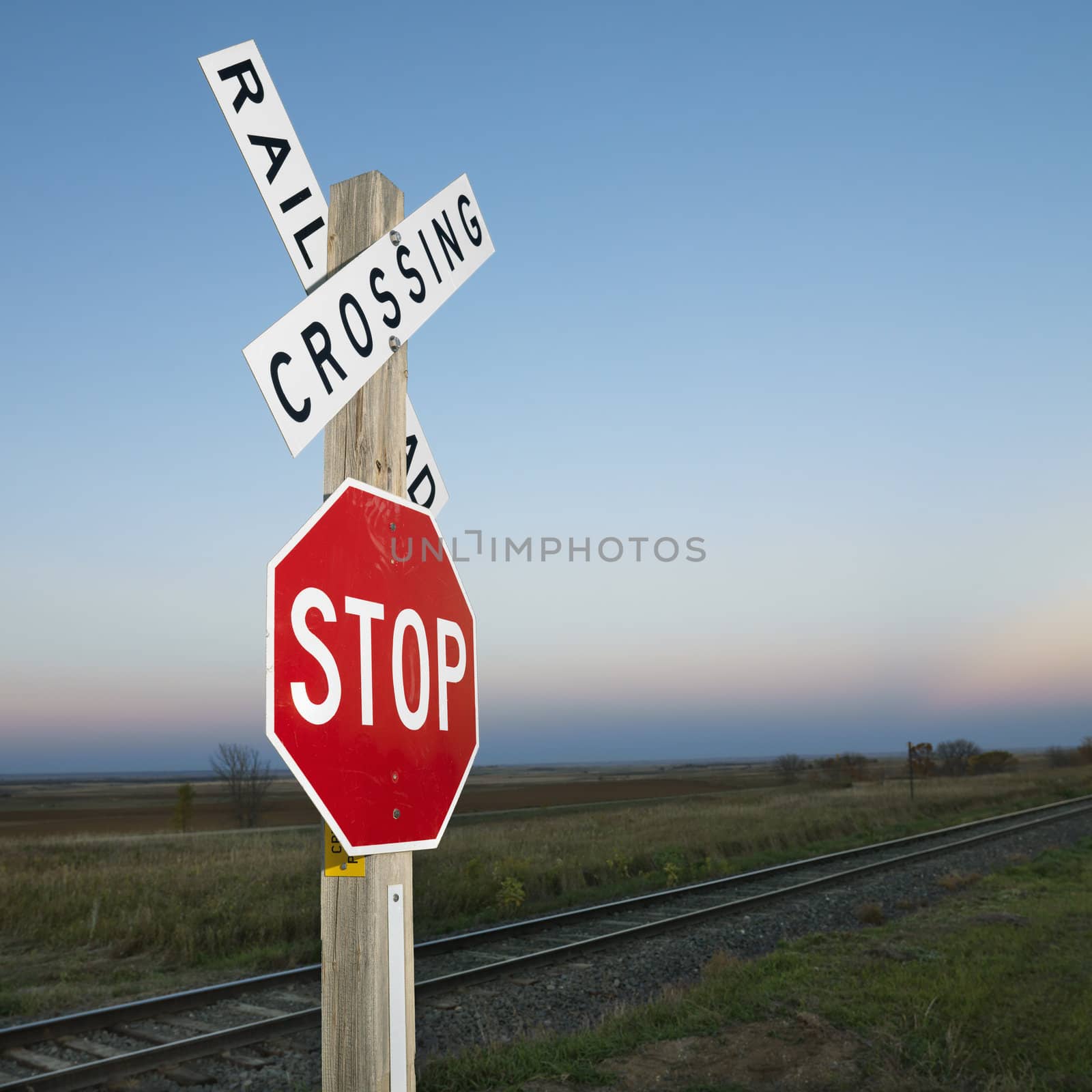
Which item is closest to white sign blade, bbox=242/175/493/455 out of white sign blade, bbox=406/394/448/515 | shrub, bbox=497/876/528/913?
white sign blade, bbox=406/394/448/515

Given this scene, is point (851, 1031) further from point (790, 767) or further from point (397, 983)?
point (790, 767)

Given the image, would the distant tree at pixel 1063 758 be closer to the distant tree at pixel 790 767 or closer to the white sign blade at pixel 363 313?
the distant tree at pixel 790 767

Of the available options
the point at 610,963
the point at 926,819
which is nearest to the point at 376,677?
the point at 610,963

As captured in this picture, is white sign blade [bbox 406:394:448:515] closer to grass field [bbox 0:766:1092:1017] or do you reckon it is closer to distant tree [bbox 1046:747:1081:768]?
grass field [bbox 0:766:1092:1017]

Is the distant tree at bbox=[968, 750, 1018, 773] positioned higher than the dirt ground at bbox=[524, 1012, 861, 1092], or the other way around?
the dirt ground at bbox=[524, 1012, 861, 1092]

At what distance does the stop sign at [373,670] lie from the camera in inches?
77.2

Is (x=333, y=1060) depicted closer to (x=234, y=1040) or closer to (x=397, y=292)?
(x=397, y=292)

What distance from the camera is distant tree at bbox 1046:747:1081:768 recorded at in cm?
8731

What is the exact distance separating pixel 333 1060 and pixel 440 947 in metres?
7.94

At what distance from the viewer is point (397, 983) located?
225 centimetres

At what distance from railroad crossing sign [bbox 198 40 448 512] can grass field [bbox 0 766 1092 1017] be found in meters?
8.00

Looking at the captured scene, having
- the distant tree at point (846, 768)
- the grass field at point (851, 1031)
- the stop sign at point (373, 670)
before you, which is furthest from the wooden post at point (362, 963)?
the distant tree at point (846, 768)

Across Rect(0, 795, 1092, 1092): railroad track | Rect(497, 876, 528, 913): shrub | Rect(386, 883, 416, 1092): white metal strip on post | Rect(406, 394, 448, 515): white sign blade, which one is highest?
Rect(406, 394, 448, 515): white sign blade

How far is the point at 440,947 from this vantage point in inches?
374
